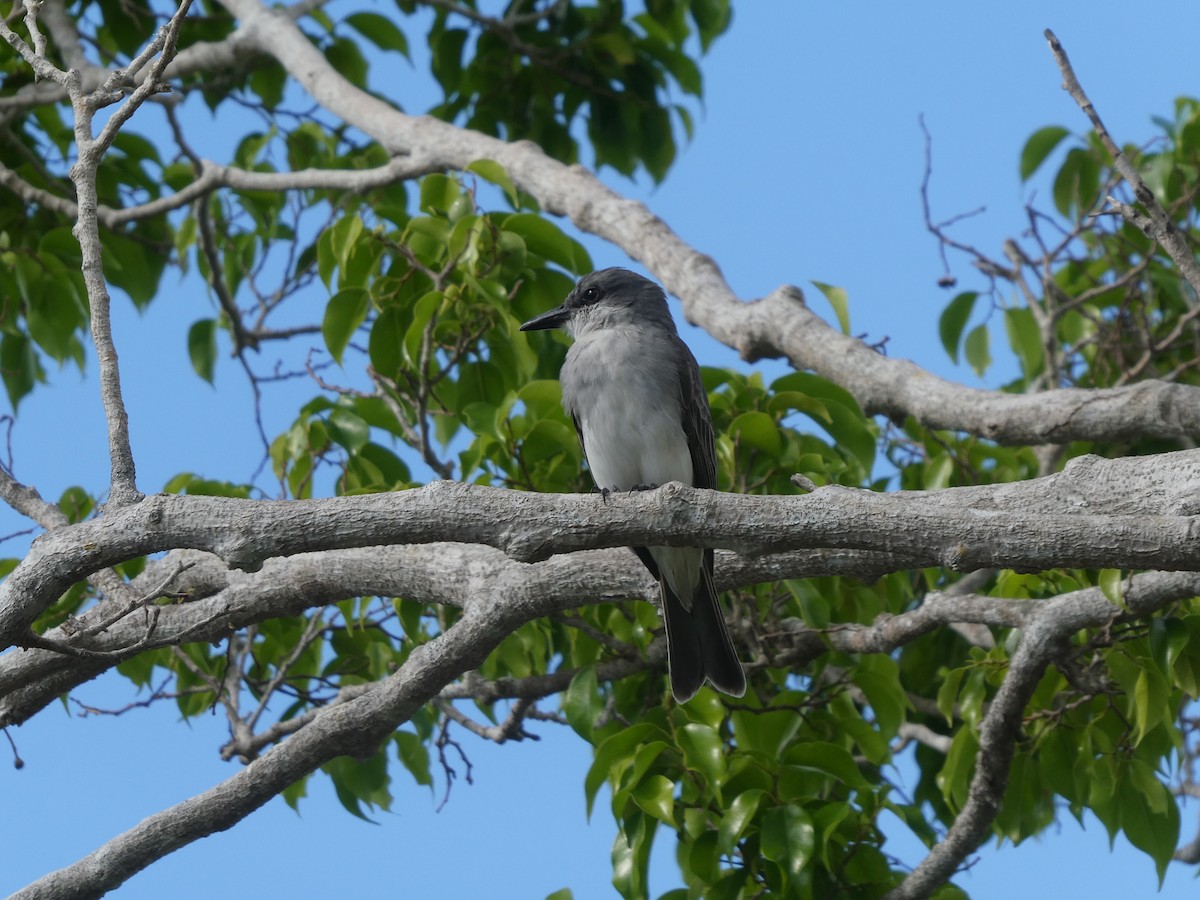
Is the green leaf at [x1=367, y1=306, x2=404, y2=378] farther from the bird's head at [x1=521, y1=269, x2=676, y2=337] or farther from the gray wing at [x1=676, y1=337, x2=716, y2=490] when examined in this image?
Answer: the gray wing at [x1=676, y1=337, x2=716, y2=490]

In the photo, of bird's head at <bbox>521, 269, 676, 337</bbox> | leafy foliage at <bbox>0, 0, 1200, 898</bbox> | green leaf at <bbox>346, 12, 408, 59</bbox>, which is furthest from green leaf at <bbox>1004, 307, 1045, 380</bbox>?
green leaf at <bbox>346, 12, 408, 59</bbox>

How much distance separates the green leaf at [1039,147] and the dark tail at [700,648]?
2.99 meters

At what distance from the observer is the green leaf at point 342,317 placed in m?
4.77

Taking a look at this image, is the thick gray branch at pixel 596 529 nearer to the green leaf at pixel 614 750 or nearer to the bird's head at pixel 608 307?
the green leaf at pixel 614 750

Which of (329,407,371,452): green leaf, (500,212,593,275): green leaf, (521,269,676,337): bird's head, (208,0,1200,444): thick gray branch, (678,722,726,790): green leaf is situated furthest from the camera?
(521,269,676,337): bird's head

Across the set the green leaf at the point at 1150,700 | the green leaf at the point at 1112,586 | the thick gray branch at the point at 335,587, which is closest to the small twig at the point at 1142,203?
the green leaf at the point at 1112,586

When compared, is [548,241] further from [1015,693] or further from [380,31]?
[380,31]

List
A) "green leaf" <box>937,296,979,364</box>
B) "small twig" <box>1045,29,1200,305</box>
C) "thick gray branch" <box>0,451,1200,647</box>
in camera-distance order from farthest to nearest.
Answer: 1. "green leaf" <box>937,296,979,364</box>
2. "small twig" <box>1045,29,1200,305</box>
3. "thick gray branch" <box>0,451,1200,647</box>

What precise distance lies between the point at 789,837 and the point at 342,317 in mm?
2426

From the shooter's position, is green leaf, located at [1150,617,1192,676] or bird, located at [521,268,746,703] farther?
bird, located at [521,268,746,703]

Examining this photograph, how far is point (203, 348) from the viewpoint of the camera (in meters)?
6.48

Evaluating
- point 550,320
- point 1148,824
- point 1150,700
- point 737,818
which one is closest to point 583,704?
point 737,818

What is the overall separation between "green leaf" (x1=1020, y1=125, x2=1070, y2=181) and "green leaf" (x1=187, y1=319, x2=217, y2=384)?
3.97 m

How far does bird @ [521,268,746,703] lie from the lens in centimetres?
414
